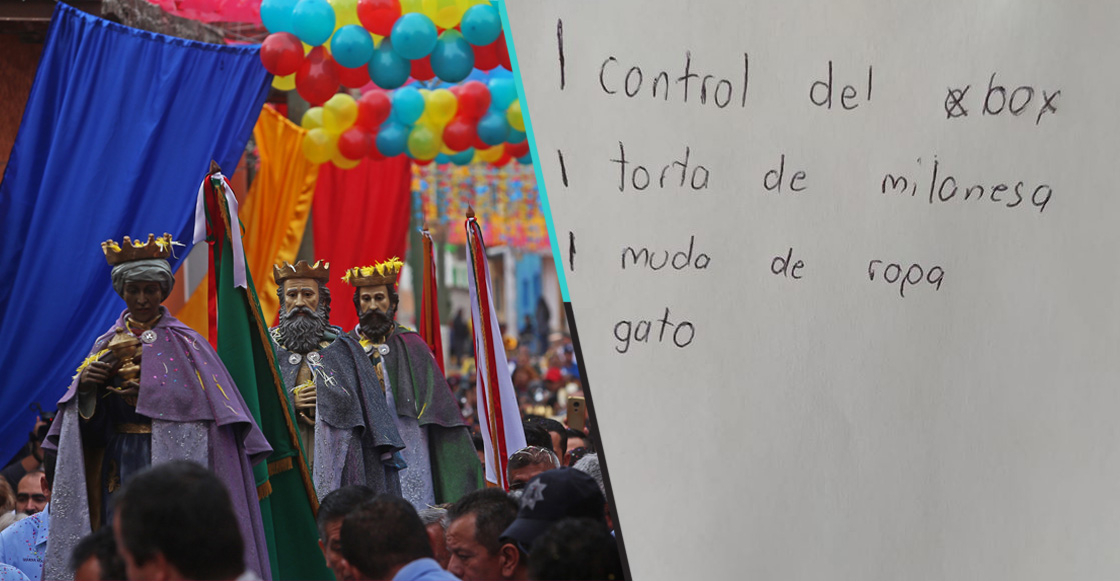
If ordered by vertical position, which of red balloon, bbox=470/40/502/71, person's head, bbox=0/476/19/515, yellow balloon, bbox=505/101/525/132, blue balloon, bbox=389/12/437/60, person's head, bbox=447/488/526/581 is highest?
blue balloon, bbox=389/12/437/60

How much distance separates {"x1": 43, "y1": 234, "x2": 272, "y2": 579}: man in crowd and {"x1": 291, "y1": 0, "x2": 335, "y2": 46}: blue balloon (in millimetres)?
3604

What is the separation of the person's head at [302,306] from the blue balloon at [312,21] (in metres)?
2.06

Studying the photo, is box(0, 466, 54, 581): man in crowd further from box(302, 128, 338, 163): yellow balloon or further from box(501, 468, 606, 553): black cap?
box(302, 128, 338, 163): yellow balloon

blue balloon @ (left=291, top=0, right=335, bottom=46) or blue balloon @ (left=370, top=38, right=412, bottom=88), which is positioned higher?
blue balloon @ (left=291, top=0, right=335, bottom=46)

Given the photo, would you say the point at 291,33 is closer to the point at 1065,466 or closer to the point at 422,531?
the point at 422,531

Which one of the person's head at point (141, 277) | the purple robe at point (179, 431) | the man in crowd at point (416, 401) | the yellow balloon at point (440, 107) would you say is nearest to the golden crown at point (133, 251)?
the person's head at point (141, 277)

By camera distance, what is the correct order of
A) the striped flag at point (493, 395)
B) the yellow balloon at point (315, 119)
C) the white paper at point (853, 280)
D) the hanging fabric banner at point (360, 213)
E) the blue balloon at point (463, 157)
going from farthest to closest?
the hanging fabric banner at point (360, 213) → the blue balloon at point (463, 157) → the yellow balloon at point (315, 119) → the striped flag at point (493, 395) → the white paper at point (853, 280)

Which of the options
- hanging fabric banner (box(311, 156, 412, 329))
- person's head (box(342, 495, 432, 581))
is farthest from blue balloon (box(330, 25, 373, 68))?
person's head (box(342, 495, 432, 581))

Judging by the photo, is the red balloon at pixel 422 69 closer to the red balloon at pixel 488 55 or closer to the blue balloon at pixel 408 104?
the red balloon at pixel 488 55

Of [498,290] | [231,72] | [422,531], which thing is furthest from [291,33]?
[498,290]

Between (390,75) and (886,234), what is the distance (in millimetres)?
6065

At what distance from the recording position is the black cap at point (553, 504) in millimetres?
3176

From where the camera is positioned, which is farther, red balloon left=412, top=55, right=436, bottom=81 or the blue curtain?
red balloon left=412, top=55, right=436, bottom=81

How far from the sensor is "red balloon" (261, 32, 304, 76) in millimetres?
7980
